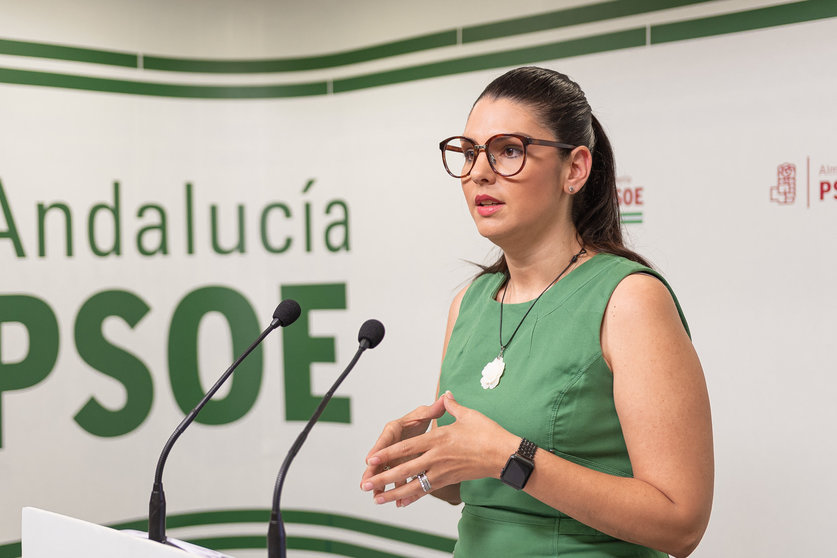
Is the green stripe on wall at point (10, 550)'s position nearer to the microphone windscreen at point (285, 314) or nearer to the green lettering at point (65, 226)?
the green lettering at point (65, 226)

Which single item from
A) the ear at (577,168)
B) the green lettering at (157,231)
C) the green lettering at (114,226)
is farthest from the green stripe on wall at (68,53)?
the ear at (577,168)

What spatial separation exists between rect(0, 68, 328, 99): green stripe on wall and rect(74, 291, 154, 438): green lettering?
892 mm

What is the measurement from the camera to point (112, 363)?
3367mm

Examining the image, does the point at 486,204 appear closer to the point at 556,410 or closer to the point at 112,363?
the point at 556,410

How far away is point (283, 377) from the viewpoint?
3650 millimetres

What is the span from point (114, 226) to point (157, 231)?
19 centimetres

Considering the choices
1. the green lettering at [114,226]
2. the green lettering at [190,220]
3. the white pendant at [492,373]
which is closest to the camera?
the white pendant at [492,373]

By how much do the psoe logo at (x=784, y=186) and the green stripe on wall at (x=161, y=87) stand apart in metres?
2.01

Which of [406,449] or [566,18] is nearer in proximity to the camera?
[406,449]

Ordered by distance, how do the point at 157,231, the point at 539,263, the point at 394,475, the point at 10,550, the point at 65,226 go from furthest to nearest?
1. the point at 157,231
2. the point at 65,226
3. the point at 10,550
4. the point at 539,263
5. the point at 394,475

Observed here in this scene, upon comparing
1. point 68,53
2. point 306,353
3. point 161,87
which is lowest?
point 306,353

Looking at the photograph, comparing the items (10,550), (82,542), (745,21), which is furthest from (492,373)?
(10,550)

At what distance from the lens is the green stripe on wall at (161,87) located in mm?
3213

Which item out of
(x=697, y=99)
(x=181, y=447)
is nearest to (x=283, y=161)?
(x=181, y=447)
